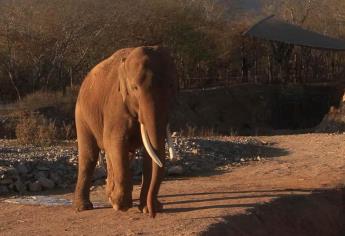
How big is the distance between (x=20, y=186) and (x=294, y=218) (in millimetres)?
5472

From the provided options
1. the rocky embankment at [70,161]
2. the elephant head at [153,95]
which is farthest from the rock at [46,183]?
the elephant head at [153,95]

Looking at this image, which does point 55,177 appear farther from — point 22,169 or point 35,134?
point 35,134

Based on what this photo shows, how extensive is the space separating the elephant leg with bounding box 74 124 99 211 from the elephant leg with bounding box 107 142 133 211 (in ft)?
2.82

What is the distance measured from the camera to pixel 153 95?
8227mm

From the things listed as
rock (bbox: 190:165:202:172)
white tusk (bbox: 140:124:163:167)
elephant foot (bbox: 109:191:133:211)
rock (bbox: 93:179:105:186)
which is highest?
white tusk (bbox: 140:124:163:167)

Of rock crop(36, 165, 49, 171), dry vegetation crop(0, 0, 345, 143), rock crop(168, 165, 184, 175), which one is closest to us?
rock crop(36, 165, 49, 171)

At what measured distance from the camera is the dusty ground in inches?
348

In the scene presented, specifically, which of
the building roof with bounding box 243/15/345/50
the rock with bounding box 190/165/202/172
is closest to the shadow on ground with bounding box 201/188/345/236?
the rock with bounding box 190/165/202/172

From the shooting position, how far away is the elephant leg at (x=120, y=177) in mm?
9023

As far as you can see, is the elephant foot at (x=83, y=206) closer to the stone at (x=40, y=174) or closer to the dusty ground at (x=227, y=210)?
the dusty ground at (x=227, y=210)

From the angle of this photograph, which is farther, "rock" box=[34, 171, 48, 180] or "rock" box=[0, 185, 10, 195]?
"rock" box=[34, 171, 48, 180]

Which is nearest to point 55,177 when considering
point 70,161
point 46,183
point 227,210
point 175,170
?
point 46,183

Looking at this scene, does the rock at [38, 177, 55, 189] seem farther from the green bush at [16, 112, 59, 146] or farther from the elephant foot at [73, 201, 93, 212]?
the green bush at [16, 112, 59, 146]

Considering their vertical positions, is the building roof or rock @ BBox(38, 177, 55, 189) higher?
the building roof
